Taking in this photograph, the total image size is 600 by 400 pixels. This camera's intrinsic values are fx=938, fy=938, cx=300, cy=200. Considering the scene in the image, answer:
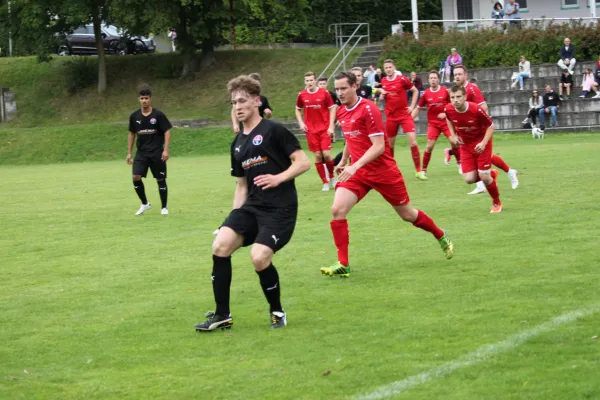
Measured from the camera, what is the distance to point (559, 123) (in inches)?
1328

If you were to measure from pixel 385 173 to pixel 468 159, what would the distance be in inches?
Answer: 165

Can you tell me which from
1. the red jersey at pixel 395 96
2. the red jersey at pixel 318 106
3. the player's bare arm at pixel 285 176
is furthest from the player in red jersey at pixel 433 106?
the player's bare arm at pixel 285 176

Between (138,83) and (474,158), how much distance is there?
118 ft

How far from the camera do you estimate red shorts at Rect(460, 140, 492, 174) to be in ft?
44.3

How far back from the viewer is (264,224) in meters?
7.46

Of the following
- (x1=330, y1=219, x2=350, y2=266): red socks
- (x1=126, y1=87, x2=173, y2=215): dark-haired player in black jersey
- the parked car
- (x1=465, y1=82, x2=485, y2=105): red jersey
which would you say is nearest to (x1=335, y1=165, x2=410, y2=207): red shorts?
(x1=330, y1=219, x2=350, y2=266): red socks

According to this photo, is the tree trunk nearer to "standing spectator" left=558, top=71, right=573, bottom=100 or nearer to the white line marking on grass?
"standing spectator" left=558, top=71, right=573, bottom=100

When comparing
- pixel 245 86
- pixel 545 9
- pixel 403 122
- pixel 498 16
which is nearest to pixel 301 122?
pixel 403 122

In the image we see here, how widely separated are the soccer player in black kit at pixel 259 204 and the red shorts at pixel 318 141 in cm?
1088

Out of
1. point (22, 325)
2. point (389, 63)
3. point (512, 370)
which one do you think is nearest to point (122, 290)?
point (22, 325)

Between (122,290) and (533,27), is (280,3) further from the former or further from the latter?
(122,290)

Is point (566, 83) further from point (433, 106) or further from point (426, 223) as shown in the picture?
point (426, 223)

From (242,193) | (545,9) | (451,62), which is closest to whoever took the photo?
(242,193)

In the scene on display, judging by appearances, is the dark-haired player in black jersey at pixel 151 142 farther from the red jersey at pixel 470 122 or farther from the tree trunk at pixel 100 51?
the tree trunk at pixel 100 51
